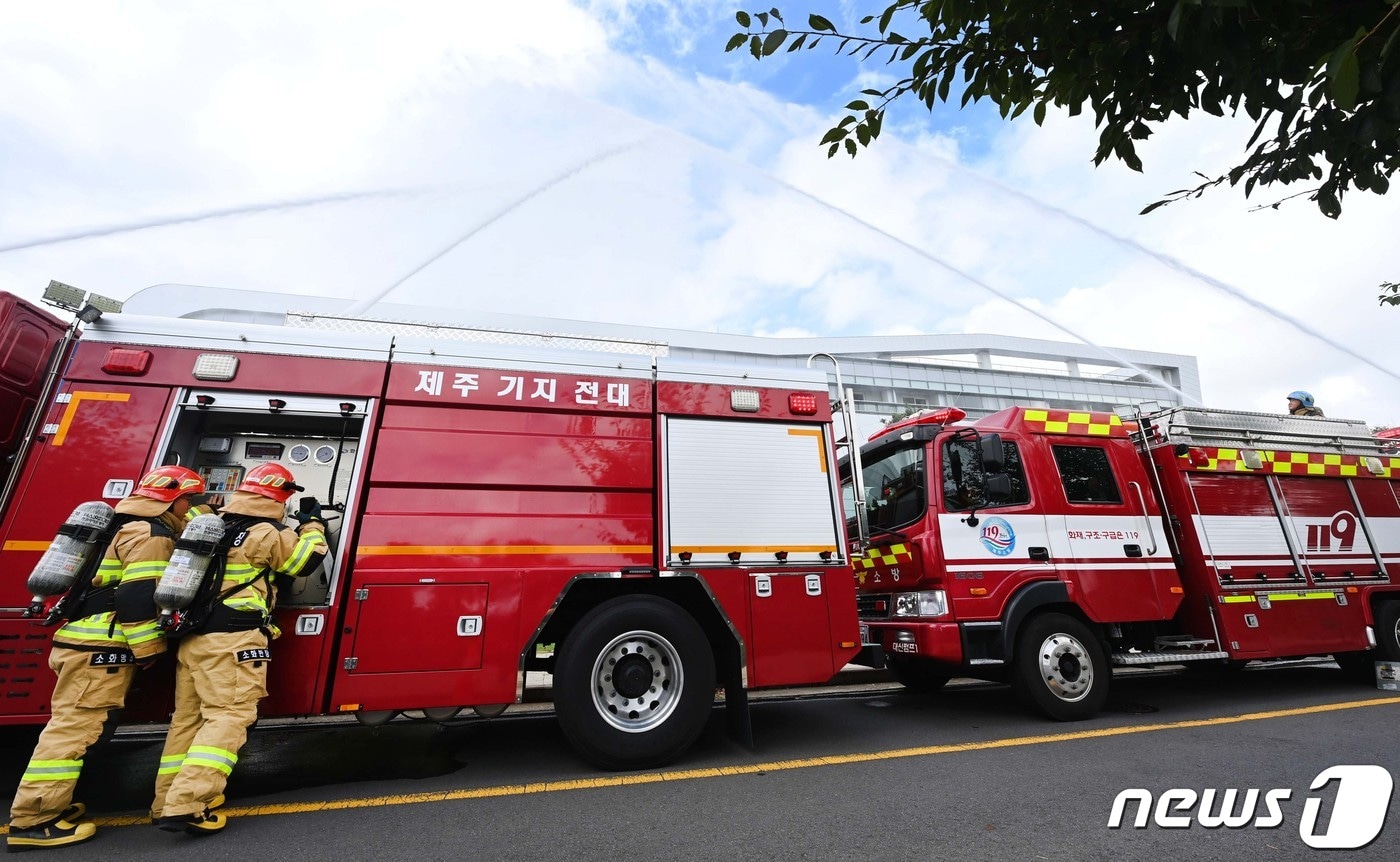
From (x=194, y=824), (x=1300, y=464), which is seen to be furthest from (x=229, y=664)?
(x=1300, y=464)

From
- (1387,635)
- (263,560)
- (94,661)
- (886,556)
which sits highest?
(886,556)

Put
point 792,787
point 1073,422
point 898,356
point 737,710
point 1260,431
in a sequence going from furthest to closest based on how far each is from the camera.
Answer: point 898,356 → point 1260,431 → point 1073,422 → point 737,710 → point 792,787

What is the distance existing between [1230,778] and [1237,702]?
3.03 m

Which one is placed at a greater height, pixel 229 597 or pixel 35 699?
pixel 229 597

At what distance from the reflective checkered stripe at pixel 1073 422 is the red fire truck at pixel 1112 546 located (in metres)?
0.02

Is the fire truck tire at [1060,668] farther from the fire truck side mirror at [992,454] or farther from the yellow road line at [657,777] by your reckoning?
the fire truck side mirror at [992,454]

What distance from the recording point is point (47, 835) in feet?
A: 9.81

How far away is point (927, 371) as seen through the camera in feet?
105

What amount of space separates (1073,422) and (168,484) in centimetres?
698

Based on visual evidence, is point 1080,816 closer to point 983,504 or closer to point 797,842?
point 797,842

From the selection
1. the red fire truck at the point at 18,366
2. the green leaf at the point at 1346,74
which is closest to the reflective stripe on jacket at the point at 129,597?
the red fire truck at the point at 18,366

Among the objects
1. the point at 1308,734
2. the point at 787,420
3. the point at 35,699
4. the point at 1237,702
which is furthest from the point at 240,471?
the point at 1237,702

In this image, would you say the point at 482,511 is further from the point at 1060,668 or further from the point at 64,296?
the point at 1060,668

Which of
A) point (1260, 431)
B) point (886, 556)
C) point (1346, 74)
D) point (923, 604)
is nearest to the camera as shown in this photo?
point (1346, 74)
